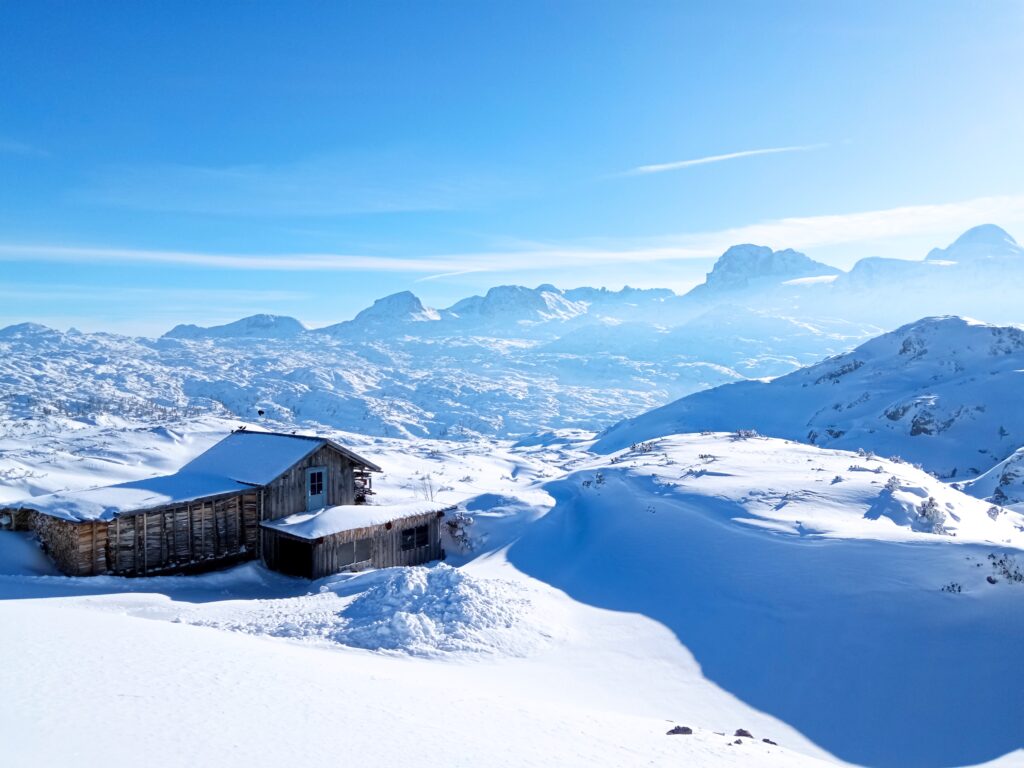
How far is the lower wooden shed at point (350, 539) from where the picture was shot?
22.9 metres

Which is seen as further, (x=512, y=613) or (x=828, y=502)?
(x=828, y=502)

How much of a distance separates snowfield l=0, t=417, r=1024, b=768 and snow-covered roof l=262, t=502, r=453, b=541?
1.83 m

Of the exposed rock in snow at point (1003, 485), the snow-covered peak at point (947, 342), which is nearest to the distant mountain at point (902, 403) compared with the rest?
the snow-covered peak at point (947, 342)

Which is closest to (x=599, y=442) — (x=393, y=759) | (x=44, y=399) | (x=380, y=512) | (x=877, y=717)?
(x=380, y=512)

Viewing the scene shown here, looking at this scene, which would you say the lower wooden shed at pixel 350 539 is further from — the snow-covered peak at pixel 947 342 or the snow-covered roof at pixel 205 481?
the snow-covered peak at pixel 947 342

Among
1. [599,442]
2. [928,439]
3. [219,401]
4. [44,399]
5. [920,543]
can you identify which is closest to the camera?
[920,543]

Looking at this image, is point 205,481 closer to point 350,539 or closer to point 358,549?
point 350,539

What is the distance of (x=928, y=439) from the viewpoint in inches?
1948

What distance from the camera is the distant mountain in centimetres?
4878

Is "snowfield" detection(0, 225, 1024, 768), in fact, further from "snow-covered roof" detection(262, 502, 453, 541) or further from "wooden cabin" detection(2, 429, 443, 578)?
"wooden cabin" detection(2, 429, 443, 578)

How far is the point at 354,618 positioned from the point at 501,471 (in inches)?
1352

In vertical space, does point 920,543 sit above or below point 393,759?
below

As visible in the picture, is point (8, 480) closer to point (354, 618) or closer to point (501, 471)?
point (354, 618)

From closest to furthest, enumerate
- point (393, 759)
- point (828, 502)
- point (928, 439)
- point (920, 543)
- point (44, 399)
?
point (393, 759) < point (920, 543) < point (828, 502) < point (928, 439) < point (44, 399)
